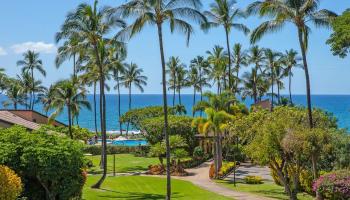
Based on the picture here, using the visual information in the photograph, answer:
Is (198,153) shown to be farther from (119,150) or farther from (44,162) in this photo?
(44,162)

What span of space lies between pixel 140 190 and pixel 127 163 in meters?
19.2

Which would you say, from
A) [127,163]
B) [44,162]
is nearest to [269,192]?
[44,162]

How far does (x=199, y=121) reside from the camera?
146 feet

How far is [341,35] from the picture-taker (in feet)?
95.5

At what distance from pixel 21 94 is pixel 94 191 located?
56.9 metres

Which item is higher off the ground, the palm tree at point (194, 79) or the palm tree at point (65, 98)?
the palm tree at point (194, 79)

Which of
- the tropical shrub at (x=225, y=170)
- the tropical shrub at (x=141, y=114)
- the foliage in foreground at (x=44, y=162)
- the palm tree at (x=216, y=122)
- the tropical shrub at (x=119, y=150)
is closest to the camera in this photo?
the foliage in foreground at (x=44, y=162)

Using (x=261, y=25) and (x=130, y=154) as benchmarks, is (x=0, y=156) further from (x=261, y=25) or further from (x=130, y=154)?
(x=130, y=154)

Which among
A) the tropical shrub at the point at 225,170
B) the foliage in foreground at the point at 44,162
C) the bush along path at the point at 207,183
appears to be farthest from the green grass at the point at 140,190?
the foliage in foreground at the point at 44,162

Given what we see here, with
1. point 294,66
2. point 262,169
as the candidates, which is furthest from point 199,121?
→ point 294,66

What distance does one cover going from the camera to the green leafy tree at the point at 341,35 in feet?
93.2

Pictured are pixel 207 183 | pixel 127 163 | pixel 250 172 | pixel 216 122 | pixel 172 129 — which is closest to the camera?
pixel 207 183

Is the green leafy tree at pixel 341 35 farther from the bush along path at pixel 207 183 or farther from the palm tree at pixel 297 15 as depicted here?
the bush along path at pixel 207 183

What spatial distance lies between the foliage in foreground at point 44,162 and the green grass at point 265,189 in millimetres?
13909
